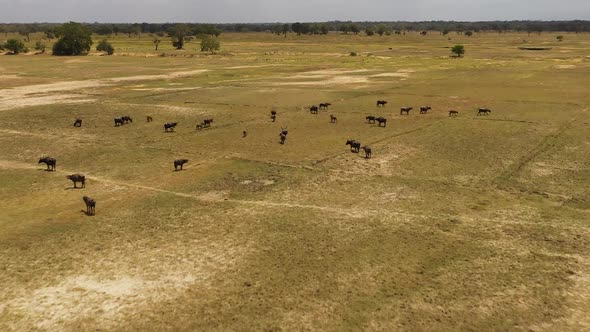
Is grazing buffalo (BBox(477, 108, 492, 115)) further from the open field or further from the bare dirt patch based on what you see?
the bare dirt patch

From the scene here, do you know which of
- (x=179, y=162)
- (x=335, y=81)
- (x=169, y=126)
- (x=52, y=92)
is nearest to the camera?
(x=179, y=162)

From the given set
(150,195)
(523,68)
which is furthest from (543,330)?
(523,68)

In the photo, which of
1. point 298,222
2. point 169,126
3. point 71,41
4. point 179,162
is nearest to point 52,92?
point 169,126

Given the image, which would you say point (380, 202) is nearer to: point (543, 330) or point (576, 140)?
point (543, 330)

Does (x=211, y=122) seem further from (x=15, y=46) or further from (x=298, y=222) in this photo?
(x=15, y=46)

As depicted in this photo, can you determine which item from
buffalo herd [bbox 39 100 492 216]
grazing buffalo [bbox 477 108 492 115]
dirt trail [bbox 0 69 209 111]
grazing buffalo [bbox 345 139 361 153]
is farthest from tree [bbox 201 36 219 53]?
grazing buffalo [bbox 345 139 361 153]

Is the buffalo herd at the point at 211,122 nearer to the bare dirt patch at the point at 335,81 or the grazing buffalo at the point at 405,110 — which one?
the grazing buffalo at the point at 405,110
